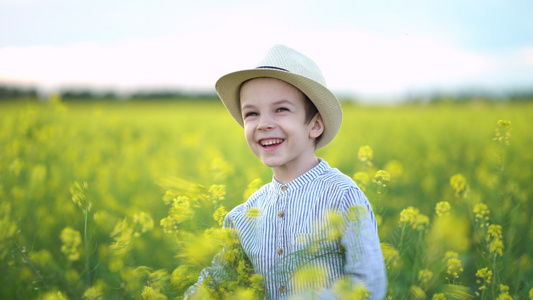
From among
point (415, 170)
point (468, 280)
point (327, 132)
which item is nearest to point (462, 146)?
point (415, 170)

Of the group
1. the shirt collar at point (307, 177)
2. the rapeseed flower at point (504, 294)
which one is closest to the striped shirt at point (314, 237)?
the shirt collar at point (307, 177)

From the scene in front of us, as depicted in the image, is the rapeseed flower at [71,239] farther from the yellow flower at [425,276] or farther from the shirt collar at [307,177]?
the yellow flower at [425,276]

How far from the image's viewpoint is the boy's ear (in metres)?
1.83

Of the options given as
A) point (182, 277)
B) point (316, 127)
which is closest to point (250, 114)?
point (316, 127)

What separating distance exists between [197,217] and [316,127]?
57 centimetres

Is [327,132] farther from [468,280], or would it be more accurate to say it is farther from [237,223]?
[468,280]

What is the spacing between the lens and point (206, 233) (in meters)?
1.60

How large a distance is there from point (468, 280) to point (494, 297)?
3.47 ft

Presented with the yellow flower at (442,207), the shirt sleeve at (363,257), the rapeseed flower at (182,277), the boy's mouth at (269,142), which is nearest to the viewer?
the shirt sleeve at (363,257)

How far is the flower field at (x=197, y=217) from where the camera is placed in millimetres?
1698

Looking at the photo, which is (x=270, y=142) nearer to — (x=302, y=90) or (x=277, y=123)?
(x=277, y=123)

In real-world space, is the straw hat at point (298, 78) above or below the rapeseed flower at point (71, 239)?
above

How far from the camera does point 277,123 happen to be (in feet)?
5.51

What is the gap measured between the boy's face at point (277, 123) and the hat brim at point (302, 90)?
0.04 meters
